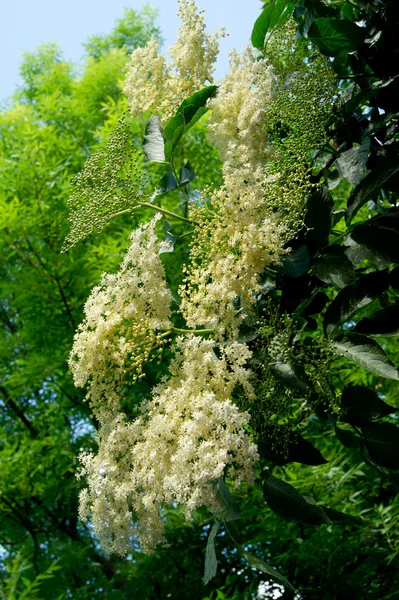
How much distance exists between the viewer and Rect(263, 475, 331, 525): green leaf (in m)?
0.50

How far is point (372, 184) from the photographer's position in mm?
549

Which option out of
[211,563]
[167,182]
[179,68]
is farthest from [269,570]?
[179,68]

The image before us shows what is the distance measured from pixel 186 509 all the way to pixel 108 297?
20 cm

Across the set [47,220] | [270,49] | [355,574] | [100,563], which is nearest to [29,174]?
[47,220]

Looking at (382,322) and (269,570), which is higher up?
(382,322)

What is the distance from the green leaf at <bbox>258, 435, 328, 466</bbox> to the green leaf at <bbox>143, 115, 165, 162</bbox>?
0.28 metres

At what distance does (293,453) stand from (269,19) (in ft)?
1.41

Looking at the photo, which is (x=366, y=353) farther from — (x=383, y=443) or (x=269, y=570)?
(x=269, y=570)

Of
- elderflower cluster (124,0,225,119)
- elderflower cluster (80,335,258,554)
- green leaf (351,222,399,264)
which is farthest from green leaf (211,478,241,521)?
elderflower cluster (124,0,225,119)

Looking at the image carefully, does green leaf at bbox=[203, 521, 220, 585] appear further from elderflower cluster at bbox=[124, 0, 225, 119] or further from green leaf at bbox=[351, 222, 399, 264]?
elderflower cluster at bbox=[124, 0, 225, 119]

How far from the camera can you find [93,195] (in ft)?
2.12

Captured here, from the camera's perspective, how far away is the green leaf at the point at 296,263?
551 millimetres

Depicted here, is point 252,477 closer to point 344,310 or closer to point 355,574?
point 344,310

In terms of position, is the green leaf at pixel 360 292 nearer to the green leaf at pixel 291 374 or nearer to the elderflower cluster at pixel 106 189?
the green leaf at pixel 291 374
